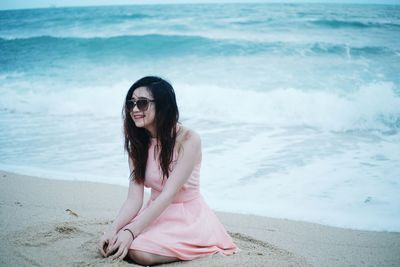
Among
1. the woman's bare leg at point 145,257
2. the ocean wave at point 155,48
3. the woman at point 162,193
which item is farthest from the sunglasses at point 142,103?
the ocean wave at point 155,48

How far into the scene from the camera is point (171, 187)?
2.78 meters

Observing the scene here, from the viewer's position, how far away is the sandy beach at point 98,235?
2.92m

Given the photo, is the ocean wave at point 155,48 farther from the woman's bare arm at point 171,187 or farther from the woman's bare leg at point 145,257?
the woman's bare leg at point 145,257

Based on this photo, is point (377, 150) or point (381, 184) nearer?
point (381, 184)

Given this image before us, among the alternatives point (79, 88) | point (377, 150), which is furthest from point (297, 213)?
point (79, 88)

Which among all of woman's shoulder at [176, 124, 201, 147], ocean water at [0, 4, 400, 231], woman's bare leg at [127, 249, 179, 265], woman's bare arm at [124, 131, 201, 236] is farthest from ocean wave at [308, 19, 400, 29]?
woman's bare leg at [127, 249, 179, 265]

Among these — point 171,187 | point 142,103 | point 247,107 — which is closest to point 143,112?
point 142,103

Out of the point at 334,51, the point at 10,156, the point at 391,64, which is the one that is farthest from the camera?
the point at 334,51

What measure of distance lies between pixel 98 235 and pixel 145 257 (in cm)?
87

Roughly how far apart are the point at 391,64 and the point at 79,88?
1153cm

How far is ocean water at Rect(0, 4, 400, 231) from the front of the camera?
5.05 metres

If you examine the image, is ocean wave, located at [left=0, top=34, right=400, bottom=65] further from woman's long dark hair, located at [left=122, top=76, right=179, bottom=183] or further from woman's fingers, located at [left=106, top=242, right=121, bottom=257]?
woman's fingers, located at [left=106, top=242, right=121, bottom=257]

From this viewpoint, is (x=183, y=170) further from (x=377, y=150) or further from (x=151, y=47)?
(x=151, y=47)

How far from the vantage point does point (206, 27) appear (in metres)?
23.4
